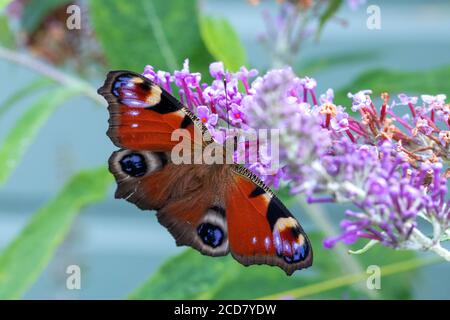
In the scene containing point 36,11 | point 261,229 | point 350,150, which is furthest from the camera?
point 36,11

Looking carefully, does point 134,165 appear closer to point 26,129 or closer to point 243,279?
point 26,129

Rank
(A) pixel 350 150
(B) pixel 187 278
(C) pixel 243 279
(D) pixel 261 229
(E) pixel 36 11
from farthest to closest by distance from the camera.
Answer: (E) pixel 36 11 < (C) pixel 243 279 < (B) pixel 187 278 < (D) pixel 261 229 < (A) pixel 350 150

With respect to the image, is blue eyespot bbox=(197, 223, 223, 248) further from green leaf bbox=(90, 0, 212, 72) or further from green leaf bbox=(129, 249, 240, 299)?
green leaf bbox=(90, 0, 212, 72)

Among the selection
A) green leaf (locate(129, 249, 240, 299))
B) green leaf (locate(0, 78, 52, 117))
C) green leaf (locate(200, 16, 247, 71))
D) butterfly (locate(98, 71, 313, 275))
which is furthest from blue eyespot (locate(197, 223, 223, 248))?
green leaf (locate(0, 78, 52, 117))

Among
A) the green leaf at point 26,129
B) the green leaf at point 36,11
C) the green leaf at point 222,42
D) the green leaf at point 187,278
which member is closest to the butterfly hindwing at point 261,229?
the green leaf at point 187,278

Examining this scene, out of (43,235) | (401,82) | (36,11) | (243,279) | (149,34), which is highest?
(36,11)

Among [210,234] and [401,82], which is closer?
[210,234]

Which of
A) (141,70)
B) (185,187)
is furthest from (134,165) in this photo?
(141,70)
